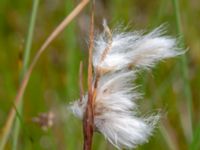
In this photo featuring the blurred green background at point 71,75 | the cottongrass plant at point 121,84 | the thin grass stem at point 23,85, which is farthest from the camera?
the blurred green background at point 71,75

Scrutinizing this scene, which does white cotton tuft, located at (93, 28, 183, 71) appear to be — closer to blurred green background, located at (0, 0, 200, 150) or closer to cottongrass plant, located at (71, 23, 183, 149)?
cottongrass plant, located at (71, 23, 183, 149)

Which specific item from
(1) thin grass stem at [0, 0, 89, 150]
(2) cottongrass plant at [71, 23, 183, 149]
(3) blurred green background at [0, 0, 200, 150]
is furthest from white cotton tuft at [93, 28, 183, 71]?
(3) blurred green background at [0, 0, 200, 150]

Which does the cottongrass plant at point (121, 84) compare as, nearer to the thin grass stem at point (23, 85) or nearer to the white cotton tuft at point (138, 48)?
the white cotton tuft at point (138, 48)

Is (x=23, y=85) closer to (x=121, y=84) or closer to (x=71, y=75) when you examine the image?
(x=121, y=84)

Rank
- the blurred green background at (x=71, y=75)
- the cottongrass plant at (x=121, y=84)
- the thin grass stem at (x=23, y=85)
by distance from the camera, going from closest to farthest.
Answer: the cottongrass plant at (x=121, y=84) → the thin grass stem at (x=23, y=85) → the blurred green background at (x=71, y=75)

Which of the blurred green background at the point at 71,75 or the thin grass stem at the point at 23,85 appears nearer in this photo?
the thin grass stem at the point at 23,85

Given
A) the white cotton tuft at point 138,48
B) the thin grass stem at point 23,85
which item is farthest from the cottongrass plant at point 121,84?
the thin grass stem at point 23,85

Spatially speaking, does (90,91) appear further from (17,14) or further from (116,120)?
(17,14)
